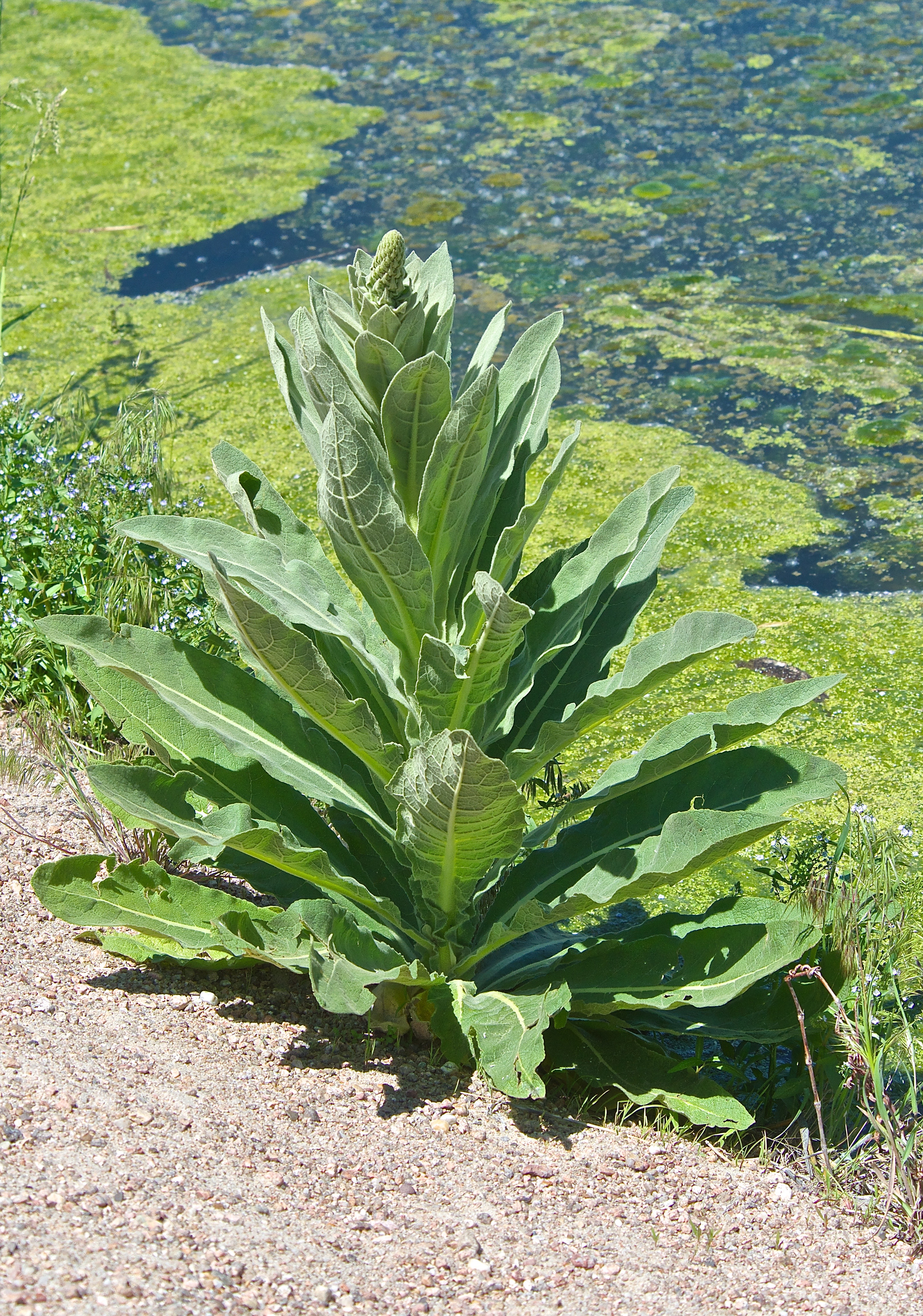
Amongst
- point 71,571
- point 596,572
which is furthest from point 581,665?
point 71,571

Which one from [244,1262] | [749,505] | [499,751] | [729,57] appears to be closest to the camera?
[244,1262]

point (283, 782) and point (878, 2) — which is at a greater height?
point (878, 2)

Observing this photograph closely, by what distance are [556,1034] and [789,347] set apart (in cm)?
285

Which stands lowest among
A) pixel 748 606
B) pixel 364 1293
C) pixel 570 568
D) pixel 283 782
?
pixel 748 606

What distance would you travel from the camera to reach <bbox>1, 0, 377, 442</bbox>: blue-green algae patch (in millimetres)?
4227

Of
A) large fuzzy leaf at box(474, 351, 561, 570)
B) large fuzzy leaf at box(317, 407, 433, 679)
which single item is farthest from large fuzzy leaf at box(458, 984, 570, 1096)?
large fuzzy leaf at box(474, 351, 561, 570)

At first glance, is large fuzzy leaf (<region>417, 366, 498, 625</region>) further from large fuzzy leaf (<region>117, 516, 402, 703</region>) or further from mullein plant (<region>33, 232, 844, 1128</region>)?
large fuzzy leaf (<region>117, 516, 402, 703</region>)

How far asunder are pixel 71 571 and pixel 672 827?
1.59m

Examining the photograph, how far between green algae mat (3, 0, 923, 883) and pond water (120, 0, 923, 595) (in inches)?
0.6

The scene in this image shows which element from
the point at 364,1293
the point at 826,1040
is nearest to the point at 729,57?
the point at 826,1040

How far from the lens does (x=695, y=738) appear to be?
175cm

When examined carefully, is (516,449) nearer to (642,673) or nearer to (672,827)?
(642,673)

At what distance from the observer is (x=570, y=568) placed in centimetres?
202

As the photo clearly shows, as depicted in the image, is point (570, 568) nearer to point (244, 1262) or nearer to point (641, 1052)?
point (641, 1052)
